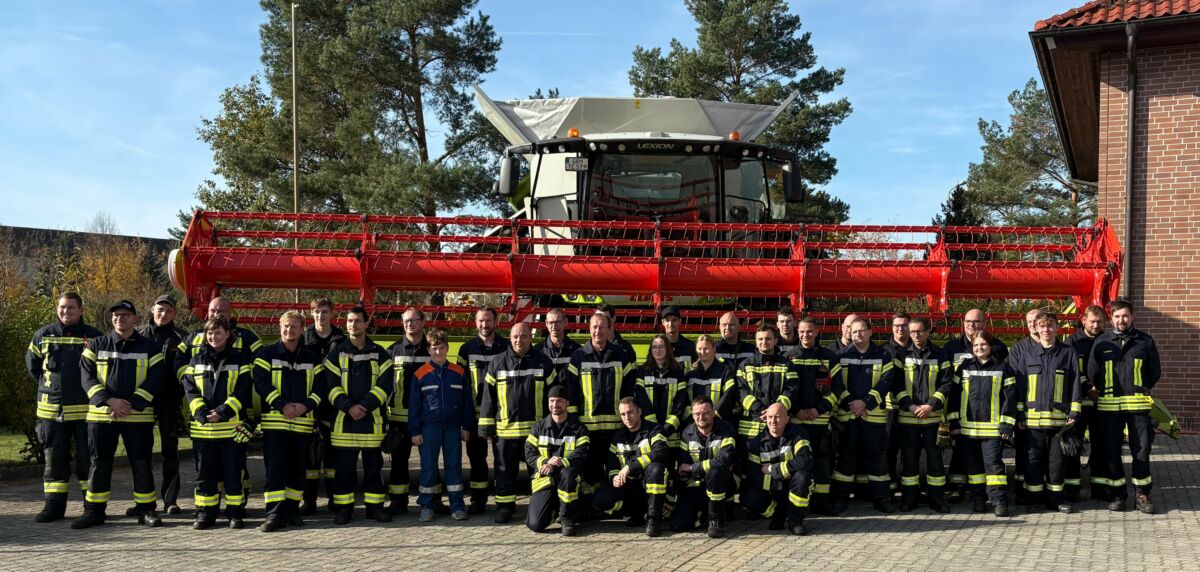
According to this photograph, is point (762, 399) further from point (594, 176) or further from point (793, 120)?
point (793, 120)

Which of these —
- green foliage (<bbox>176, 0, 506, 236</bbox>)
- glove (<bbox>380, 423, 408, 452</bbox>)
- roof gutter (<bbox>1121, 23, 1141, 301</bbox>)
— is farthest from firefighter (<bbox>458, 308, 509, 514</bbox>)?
green foliage (<bbox>176, 0, 506, 236</bbox>)

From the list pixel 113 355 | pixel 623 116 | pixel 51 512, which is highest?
pixel 623 116

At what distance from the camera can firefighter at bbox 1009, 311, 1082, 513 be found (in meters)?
7.56

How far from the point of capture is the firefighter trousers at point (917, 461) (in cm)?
762

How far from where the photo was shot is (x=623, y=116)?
11.5 metres

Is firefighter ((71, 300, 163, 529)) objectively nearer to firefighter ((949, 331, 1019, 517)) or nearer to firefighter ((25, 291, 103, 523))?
firefighter ((25, 291, 103, 523))

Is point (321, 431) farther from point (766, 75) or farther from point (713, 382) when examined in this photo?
point (766, 75)

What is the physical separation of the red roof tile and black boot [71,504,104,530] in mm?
11887

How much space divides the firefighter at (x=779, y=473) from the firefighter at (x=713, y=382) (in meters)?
0.34

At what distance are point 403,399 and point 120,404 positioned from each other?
2.09 m

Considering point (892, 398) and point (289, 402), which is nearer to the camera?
point (289, 402)

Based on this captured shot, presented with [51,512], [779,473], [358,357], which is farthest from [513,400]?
[51,512]

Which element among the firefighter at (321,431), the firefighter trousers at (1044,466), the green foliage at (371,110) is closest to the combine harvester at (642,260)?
the firefighter at (321,431)

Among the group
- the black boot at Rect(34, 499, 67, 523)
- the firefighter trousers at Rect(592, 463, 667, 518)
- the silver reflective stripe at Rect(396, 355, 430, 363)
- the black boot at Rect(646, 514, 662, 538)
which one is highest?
the silver reflective stripe at Rect(396, 355, 430, 363)
